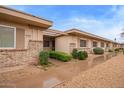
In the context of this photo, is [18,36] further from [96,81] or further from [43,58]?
[96,81]

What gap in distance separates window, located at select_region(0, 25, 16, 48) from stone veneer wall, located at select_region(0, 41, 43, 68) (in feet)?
1.45

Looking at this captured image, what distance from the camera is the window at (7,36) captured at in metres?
7.15

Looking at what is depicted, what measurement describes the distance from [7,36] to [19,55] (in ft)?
4.31

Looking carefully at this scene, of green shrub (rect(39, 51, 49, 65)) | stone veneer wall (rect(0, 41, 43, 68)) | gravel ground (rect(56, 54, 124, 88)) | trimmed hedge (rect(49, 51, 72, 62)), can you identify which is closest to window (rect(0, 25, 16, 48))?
stone veneer wall (rect(0, 41, 43, 68))

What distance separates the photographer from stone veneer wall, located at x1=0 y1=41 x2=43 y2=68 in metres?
6.95

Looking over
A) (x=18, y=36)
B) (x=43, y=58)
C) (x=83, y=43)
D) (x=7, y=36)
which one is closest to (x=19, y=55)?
(x=18, y=36)

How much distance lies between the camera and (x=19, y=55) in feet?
25.2

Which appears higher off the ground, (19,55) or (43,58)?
Result: (19,55)
